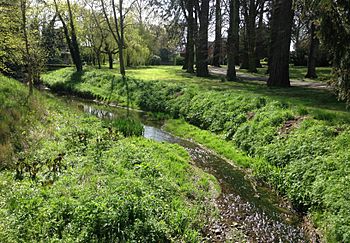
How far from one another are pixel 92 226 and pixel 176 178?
10.5 feet

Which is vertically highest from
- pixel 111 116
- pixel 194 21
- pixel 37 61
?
pixel 194 21

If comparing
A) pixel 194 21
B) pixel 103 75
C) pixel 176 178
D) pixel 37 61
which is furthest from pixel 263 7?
pixel 176 178

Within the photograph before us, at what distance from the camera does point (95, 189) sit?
250 inches

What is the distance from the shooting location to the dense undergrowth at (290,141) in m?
6.49

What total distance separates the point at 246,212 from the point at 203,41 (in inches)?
790

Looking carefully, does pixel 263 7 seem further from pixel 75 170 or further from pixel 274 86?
pixel 75 170

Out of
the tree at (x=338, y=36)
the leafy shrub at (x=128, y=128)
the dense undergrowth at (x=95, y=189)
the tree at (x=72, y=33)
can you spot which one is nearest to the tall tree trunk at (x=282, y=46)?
the tree at (x=338, y=36)

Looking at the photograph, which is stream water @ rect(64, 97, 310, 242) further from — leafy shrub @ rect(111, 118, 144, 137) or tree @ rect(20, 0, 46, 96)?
tree @ rect(20, 0, 46, 96)

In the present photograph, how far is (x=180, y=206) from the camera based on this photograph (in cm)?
670

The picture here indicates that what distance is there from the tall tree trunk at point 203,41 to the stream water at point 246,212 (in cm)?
1591

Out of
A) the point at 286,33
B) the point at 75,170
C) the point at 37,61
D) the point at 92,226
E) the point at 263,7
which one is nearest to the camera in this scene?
the point at 92,226

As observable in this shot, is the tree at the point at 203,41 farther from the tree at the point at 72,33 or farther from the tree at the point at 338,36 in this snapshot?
the tree at the point at 338,36

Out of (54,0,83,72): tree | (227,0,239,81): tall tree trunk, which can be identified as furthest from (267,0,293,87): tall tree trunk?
(54,0,83,72): tree

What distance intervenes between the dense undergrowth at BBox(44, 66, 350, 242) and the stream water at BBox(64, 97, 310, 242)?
1.25 ft
